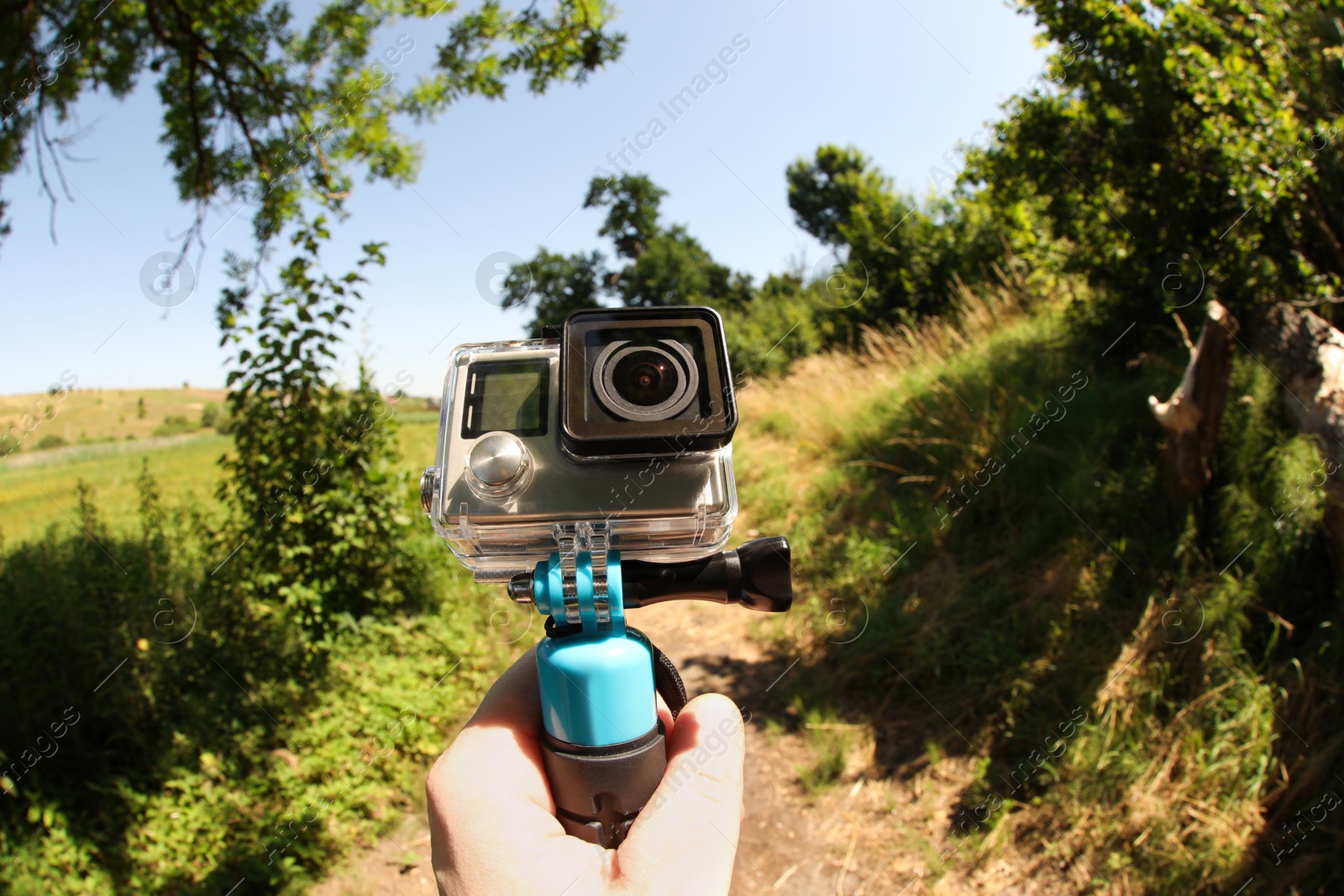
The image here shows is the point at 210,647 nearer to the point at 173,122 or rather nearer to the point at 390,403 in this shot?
the point at 390,403

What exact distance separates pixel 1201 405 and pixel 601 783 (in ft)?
13.0

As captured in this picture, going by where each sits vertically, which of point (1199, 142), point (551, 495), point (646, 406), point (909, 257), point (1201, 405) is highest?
point (909, 257)

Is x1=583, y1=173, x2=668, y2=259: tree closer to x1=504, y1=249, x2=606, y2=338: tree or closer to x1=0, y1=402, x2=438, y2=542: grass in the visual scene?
x1=504, y1=249, x2=606, y2=338: tree

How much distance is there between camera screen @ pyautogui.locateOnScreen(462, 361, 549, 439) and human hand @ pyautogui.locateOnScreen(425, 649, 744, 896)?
→ 0.41m

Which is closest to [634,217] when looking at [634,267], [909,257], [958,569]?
[634,267]

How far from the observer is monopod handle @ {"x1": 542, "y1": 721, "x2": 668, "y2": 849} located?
3.14 feet

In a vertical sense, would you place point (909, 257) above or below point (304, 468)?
above

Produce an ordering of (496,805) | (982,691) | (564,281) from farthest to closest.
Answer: (564,281) < (982,691) < (496,805)

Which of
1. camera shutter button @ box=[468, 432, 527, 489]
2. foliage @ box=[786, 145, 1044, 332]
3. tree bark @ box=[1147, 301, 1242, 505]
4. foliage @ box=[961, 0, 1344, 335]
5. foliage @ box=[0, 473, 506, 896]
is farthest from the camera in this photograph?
foliage @ box=[786, 145, 1044, 332]

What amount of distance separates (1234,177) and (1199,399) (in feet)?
3.85

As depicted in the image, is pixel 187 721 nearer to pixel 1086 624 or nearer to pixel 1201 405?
pixel 1086 624

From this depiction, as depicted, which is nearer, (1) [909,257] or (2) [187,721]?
(2) [187,721]

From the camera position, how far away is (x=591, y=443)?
97 cm

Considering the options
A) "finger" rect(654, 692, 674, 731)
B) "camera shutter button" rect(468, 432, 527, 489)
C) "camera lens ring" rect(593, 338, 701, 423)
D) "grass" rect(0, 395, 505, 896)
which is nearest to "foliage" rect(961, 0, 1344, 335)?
"camera lens ring" rect(593, 338, 701, 423)
